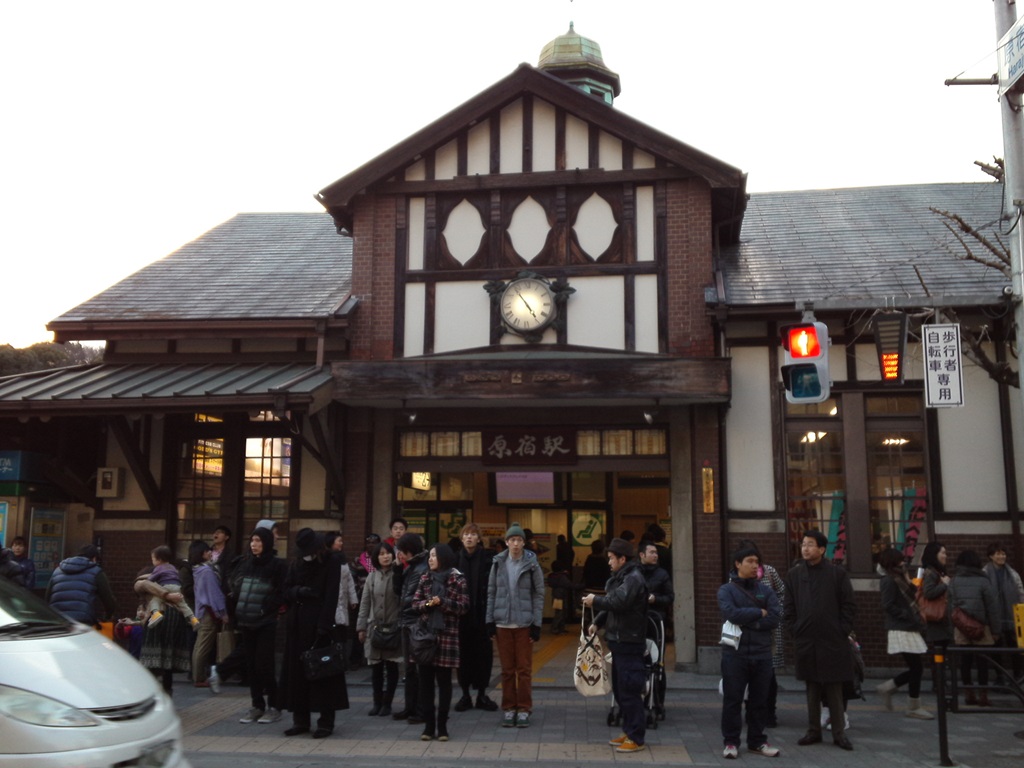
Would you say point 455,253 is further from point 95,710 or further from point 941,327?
point 95,710

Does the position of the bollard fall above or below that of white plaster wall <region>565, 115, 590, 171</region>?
below

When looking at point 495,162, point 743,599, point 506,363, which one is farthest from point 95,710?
point 495,162

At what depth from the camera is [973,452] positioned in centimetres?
1303

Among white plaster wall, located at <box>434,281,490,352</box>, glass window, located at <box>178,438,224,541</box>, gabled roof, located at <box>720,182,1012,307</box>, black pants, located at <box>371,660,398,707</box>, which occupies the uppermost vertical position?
gabled roof, located at <box>720,182,1012,307</box>

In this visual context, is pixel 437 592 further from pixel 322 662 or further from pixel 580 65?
pixel 580 65

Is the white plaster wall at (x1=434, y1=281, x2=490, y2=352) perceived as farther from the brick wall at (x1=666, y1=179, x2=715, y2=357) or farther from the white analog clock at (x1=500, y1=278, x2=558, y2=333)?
the brick wall at (x1=666, y1=179, x2=715, y2=357)

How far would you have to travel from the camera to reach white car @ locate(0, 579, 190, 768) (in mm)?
5082

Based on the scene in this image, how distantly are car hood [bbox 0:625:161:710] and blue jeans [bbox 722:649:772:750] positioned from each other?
496 cm

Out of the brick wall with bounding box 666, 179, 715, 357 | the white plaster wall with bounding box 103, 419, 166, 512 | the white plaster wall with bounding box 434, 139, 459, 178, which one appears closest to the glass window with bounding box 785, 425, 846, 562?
the brick wall with bounding box 666, 179, 715, 357

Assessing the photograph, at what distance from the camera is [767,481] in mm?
13266

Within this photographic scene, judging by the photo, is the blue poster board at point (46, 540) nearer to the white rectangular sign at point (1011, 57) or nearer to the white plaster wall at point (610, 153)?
the white plaster wall at point (610, 153)

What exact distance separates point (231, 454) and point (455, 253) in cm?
463

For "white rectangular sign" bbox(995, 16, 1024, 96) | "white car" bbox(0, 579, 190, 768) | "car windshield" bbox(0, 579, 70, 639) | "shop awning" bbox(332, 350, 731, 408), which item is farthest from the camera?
"shop awning" bbox(332, 350, 731, 408)

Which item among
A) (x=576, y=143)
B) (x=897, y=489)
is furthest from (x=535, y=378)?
(x=897, y=489)
